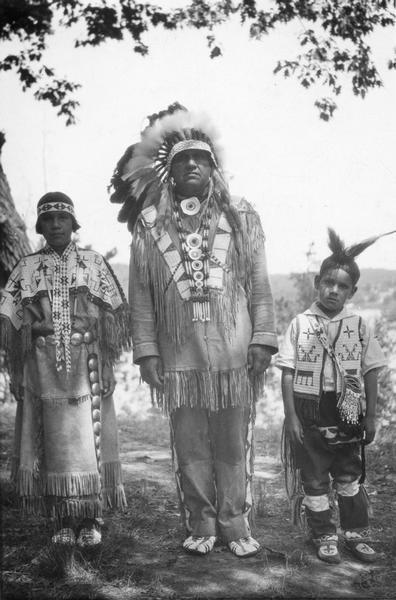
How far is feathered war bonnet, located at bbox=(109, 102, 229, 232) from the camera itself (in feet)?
10.4

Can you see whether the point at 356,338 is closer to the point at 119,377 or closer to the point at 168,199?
the point at 168,199

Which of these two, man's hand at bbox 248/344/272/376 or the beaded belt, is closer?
man's hand at bbox 248/344/272/376

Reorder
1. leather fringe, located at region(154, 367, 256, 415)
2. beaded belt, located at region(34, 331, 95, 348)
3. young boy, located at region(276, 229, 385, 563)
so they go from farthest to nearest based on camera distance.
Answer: beaded belt, located at region(34, 331, 95, 348)
young boy, located at region(276, 229, 385, 563)
leather fringe, located at region(154, 367, 256, 415)

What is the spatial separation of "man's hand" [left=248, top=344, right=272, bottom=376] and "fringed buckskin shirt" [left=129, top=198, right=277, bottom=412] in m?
0.03

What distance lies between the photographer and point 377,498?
4039 mm

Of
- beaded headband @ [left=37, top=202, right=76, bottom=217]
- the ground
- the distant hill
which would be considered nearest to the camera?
the ground

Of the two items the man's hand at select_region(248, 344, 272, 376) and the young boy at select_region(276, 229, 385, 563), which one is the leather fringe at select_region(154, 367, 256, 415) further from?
the young boy at select_region(276, 229, 385, 563)

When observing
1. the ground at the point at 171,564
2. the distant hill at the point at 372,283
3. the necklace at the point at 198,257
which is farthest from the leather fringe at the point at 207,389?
the distant hill at the point at 372,283

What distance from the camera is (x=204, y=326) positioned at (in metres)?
3.00

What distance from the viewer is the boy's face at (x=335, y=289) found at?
3139 mm

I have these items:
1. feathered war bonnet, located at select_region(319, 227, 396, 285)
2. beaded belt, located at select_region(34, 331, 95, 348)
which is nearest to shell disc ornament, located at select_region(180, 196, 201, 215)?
feathered war bonnet, located at select_region(319, 227, 396, 285)

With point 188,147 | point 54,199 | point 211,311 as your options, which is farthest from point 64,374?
point 188,147

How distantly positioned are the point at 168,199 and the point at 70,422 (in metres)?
1.31

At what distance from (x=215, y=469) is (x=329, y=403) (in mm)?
693
